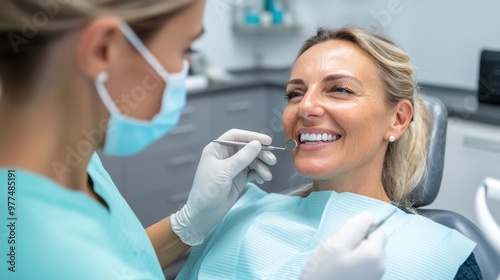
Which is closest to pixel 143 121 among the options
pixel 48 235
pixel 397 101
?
pixel 48 235

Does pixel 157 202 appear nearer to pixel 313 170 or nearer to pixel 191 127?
pixel 191 127

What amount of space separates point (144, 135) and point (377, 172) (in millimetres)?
939

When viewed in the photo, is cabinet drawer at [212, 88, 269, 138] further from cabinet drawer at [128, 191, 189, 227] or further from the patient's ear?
the patient's ear

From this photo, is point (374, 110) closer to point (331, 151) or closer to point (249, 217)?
point (331, 151)

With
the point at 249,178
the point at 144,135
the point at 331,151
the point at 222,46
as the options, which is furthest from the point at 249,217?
the point at 222,46

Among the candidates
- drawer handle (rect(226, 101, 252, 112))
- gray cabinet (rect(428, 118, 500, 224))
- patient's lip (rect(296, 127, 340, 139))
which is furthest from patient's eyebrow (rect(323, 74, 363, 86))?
drawer handle (rect(226, 101, 252, 112))

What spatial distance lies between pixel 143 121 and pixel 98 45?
133mm

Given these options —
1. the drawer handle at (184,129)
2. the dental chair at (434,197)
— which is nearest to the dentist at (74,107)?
the dental chair at (434,197)

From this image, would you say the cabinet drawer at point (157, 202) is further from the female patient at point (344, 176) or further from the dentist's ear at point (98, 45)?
the dentist's ear at point (98, 45)

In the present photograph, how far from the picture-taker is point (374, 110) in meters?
1.42

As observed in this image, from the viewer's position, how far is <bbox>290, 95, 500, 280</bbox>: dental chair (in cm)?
139

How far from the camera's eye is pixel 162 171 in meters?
2.89

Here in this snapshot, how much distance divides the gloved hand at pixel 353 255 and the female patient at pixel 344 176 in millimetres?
344

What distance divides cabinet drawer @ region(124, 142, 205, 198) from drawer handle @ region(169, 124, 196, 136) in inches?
3.7
